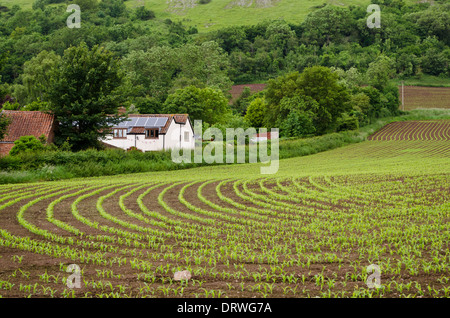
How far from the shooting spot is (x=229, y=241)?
486 inches

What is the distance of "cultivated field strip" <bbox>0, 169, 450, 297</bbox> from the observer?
8.80m

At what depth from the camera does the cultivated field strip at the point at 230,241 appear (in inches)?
346

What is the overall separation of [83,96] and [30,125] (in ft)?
22.4

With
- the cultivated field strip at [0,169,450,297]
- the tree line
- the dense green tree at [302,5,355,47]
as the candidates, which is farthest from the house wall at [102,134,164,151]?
the dense green tree at [302,5,355,47]

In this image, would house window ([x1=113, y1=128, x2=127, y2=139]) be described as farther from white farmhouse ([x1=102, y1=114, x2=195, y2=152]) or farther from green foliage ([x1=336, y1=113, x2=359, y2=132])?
green foliage ([x1=336, y1=113, x2=359, y2=132])

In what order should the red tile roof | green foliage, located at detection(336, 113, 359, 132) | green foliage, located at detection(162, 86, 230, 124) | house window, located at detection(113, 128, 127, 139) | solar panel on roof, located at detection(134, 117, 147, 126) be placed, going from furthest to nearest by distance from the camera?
1. green foliage, located at detection(162, 86, 230, 124)
2. green foliage, located at detection(336, 113, 359, 132)
3. solar panel on roof, located at detection(134, 117, 147, 126)
4. house window, located at detection(113, 128, 127, 139)
5. the red tile roof

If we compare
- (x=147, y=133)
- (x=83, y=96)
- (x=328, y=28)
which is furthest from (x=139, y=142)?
(x=328, y=28)

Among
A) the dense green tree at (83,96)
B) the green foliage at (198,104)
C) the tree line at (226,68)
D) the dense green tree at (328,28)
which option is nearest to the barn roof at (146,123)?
the tree line at (226,68)

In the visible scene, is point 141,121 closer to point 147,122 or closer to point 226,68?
point 147,122

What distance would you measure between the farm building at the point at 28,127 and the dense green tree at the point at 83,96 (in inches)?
39.7

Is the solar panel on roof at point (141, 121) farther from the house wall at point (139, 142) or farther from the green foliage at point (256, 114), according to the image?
the green foliage at point (256, 114)

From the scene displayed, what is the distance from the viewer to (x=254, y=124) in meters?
90.8

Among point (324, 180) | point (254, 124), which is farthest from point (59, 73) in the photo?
point (254, 124)

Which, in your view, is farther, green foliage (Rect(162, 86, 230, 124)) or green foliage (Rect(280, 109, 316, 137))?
green foliage (Rect(162, 86, 230, 124))
